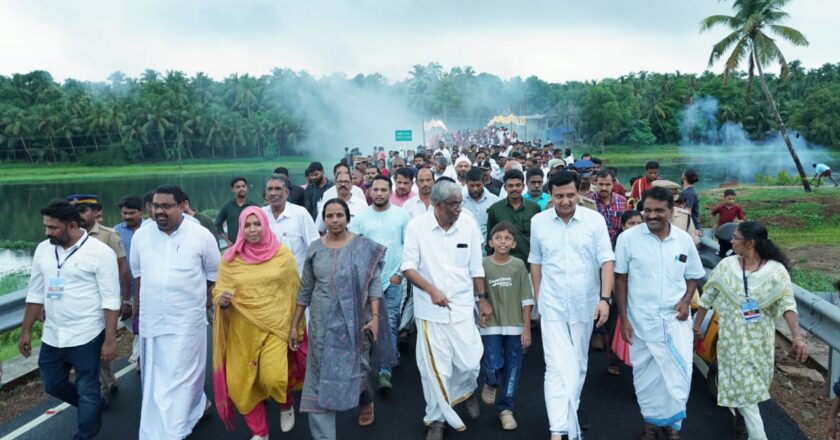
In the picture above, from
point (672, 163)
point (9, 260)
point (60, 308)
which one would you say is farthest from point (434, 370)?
point (672, 163)

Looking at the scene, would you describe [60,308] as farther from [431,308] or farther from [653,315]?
[653,315]

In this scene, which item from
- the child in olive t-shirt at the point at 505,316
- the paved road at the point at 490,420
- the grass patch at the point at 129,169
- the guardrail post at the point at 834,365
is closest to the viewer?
the paved road at the point at 490,420

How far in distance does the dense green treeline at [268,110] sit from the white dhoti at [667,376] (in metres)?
57.1

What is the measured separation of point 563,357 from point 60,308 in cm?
349

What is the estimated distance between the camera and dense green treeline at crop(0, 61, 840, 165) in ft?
200

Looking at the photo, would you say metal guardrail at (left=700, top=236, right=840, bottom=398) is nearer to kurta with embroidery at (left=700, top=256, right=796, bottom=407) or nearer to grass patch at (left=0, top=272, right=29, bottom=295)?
kurta with embroidery at (left=700, top=256, right=796, bottom=407)

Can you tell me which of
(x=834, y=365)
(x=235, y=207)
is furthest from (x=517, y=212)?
(x=235, y=207)

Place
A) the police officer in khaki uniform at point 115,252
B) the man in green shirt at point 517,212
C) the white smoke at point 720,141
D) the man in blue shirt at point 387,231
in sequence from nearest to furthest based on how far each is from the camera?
the police officer in khaki uniform at point 115,252, the man in blue shirt at point 387,231, the man in green shirt at point 517,212, the white smoke at point 720,141

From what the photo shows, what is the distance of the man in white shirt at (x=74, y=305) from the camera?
397 cm

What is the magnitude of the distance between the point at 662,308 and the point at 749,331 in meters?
0.58

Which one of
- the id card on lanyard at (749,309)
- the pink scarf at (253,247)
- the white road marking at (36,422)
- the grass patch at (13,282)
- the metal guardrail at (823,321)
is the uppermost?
the pink scarf at (253,247)

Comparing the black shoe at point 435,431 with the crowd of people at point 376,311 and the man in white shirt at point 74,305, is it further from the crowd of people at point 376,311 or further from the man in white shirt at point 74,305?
the man in white shirt at point 74,305

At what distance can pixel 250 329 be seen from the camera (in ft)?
13.6

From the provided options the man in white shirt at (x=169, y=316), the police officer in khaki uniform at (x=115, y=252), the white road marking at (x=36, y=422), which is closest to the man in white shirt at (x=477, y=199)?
the man in white shirt at (x=169, y=316)
